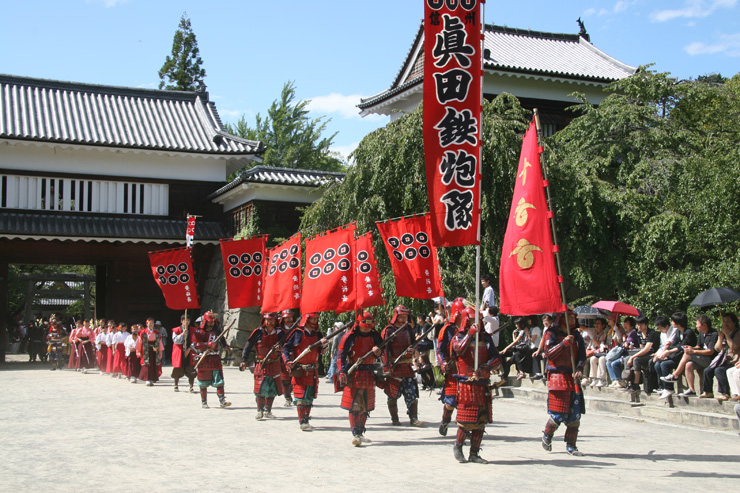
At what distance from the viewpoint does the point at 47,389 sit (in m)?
17.6

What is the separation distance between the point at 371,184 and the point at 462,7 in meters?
9.79

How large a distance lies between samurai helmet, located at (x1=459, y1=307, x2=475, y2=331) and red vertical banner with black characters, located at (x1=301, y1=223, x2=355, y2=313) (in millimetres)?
2008

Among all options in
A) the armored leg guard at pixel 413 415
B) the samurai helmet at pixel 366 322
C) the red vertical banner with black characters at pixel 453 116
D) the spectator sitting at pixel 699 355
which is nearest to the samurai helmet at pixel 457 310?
the red vertical banner with black characters at pixel 453 116

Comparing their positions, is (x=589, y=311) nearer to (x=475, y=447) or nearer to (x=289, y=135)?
(x=475, y=447)

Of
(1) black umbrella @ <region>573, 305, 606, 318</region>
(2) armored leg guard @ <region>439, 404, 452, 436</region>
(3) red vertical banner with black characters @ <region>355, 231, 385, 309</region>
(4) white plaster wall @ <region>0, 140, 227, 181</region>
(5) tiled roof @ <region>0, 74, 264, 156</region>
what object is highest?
(5) tiled roof @ <region>0, 74, 264, 156</region>

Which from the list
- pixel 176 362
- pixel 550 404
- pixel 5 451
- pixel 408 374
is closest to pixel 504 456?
pixel 550 404

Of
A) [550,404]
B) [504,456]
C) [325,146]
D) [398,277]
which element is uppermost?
[325,146]

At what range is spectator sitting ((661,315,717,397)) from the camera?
11.5 m

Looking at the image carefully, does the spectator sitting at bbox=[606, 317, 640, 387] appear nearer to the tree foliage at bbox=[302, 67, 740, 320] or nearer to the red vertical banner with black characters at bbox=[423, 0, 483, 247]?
the tree foliage at bbox=[302, 67, 740, 320]

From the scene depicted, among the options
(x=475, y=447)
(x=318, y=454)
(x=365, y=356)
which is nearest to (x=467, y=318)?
(x=475, y=447)

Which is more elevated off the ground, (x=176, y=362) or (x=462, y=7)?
(x=462, y=7)

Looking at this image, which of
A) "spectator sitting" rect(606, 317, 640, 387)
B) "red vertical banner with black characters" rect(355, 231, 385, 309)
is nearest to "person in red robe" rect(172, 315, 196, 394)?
"red vertical banner with black characters" rect(355, 231, 385, 309)

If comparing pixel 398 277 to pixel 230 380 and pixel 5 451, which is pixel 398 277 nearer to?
pixel 5 451

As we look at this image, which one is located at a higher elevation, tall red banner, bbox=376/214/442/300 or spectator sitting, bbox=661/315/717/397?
tall red banner, bbox=376/214/442/300
